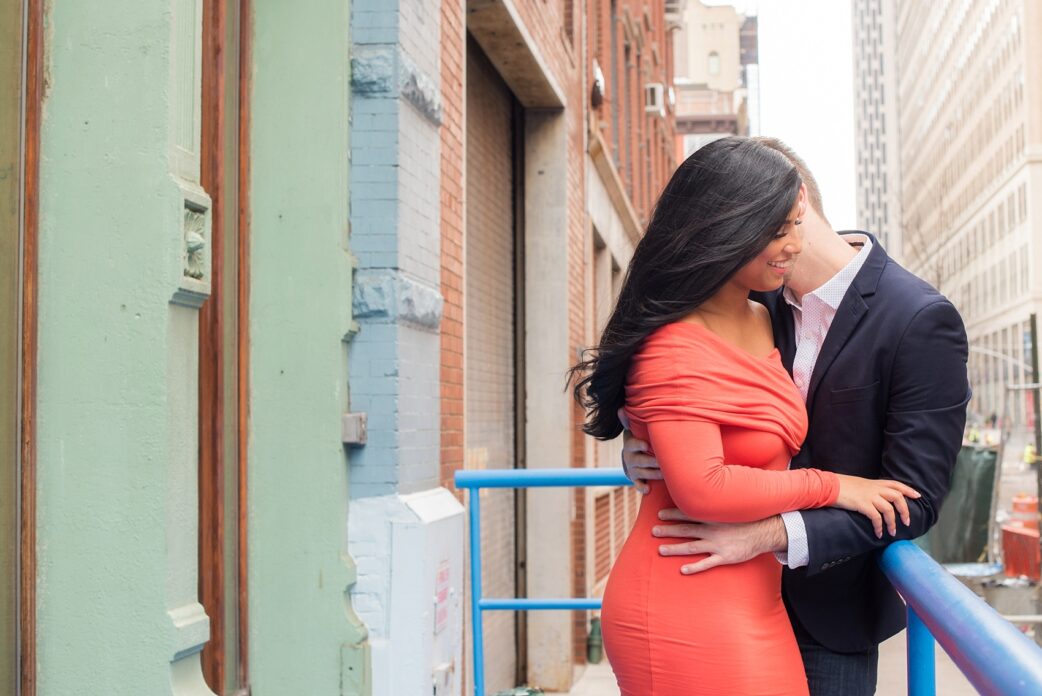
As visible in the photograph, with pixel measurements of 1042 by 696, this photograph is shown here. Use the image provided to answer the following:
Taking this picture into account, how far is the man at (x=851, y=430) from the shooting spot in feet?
7.89

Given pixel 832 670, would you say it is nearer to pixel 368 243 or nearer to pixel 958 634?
pixel 958 634

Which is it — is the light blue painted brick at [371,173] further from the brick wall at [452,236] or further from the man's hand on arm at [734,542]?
the man's hand on arm at [734,542]

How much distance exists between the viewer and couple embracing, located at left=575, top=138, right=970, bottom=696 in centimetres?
237

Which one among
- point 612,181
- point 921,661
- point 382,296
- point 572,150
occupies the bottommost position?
point 921,661

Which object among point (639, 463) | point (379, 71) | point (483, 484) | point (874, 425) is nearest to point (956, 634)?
point (874, 425)

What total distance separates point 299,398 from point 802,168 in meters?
2.67

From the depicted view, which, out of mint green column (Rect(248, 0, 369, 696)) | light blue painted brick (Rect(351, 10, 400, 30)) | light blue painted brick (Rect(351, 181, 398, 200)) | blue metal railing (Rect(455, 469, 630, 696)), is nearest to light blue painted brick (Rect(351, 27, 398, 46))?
light blue painted brick (Rect(351, 10, 400, 30))

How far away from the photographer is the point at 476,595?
4.33m

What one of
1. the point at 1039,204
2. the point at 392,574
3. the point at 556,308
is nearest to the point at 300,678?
the point at 392,574

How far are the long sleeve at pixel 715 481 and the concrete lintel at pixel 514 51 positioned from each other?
550 cm

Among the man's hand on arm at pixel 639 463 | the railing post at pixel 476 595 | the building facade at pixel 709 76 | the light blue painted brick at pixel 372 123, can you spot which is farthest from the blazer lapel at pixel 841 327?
the building facade at pixel 709 76

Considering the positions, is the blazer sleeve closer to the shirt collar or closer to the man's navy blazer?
the man's navy blazer

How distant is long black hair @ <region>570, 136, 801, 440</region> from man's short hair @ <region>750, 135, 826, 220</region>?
8 cm

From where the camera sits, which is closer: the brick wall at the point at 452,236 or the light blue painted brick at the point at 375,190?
the light blue painted brick at the point at 375,190
